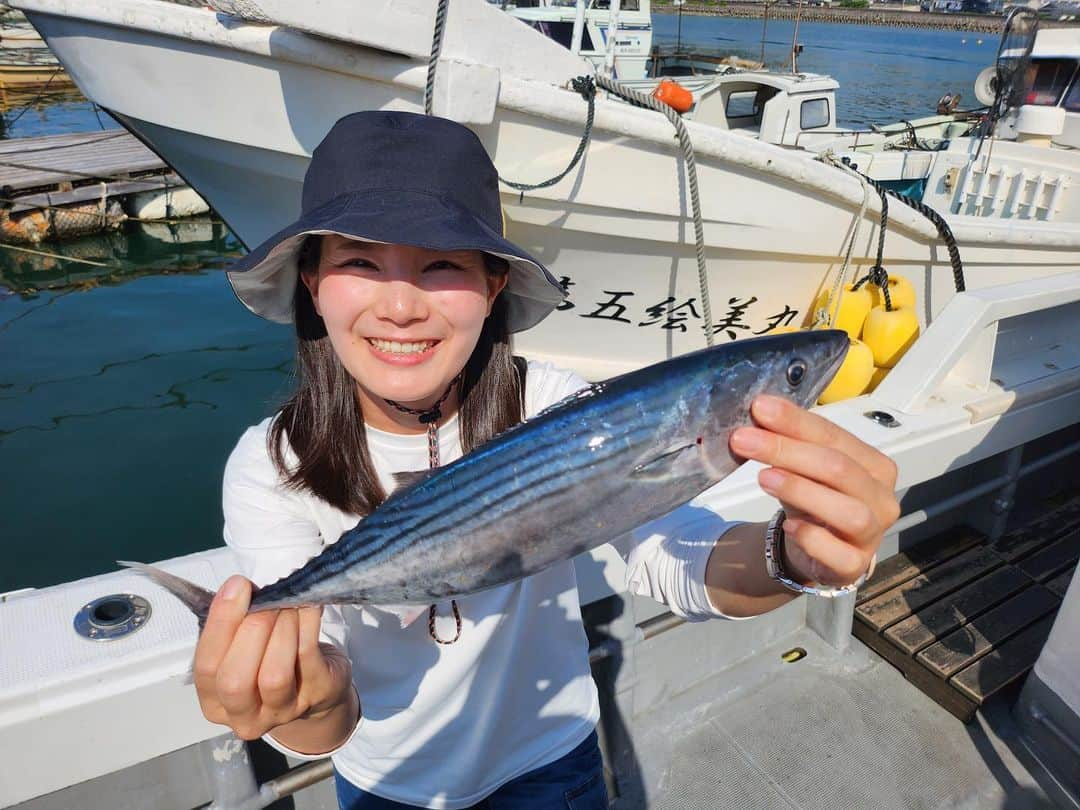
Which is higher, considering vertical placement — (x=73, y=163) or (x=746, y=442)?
(x=746, y=442)

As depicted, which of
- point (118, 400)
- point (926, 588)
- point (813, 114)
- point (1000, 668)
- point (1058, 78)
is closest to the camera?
point (1000, 668)

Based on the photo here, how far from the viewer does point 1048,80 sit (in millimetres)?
9836

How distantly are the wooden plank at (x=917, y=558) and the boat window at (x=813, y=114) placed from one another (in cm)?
1005

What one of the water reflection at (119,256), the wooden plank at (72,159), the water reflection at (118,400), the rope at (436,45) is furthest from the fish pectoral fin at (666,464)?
the wooden plank at (72,159)

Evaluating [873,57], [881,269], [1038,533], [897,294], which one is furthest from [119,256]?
[873,57]

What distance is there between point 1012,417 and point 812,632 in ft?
4.62

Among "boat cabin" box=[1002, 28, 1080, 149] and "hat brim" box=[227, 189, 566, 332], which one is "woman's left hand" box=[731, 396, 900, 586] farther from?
"boat cabin" box=[1002, 28, 1080, 149]

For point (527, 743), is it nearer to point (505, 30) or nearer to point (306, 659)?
point (306, 659)

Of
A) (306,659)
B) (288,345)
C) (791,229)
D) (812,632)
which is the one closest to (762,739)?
(812,632)

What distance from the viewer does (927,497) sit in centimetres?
375

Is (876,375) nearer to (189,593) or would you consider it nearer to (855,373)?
(855,373)

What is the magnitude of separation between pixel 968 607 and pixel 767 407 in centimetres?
286

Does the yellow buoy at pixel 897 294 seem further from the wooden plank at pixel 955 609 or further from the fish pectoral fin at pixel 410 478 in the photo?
the fish pectoral fin at pixel 410 478

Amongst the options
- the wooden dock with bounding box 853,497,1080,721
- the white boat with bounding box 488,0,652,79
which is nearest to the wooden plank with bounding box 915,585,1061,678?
the wooden dock with bounding box 853,497,1080,721
